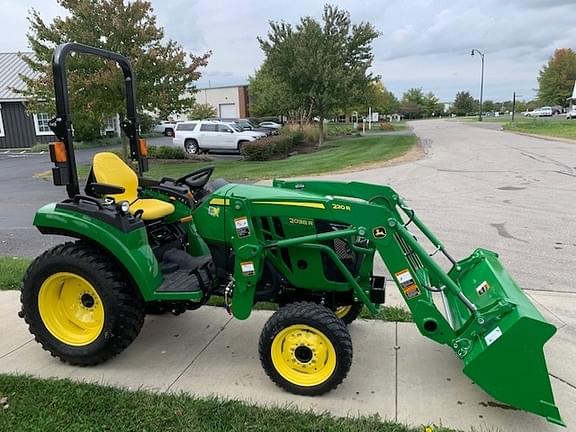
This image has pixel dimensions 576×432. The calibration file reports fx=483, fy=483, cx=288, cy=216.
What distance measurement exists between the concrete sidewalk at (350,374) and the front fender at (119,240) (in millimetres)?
625

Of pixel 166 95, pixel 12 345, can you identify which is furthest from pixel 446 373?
pixel 166 95

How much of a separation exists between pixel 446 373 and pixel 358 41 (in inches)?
907

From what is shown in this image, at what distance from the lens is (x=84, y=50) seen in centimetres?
352

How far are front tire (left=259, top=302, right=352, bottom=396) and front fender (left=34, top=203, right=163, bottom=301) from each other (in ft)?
2.88

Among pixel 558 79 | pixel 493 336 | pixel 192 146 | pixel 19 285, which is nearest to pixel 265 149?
pixel 192 146

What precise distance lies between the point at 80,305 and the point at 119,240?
727 mm

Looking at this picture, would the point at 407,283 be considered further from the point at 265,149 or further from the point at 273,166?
the point at 265,149

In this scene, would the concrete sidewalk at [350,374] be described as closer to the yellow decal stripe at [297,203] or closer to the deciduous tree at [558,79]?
the yellow decal stripe at [297,203]

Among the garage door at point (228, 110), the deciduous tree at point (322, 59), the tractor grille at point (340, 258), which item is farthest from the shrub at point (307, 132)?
the garage door at point (228, 110)

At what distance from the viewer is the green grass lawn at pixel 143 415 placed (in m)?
2.72

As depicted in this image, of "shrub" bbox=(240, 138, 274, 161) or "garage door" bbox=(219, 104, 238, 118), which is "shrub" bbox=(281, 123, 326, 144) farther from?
"garage door" bbox=(219, 104, 238, 118)

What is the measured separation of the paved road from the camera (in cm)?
580

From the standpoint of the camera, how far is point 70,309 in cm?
358

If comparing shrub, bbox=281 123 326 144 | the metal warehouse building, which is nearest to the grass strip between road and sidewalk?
shrub, bbox=281 123 326 144
